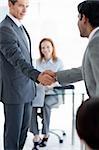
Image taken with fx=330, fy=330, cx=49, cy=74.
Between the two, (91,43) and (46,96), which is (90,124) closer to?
(91,43)

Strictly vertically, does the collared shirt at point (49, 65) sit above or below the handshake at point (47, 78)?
above

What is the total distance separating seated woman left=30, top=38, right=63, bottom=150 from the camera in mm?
3529

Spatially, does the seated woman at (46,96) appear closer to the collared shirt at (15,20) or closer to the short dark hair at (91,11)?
the collared shirt at (15,20)

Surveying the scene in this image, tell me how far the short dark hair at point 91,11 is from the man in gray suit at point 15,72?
0.76 meters

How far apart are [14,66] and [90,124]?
59.6 inches

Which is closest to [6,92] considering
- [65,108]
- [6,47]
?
[6,47]

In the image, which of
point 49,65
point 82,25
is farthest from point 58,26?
point 82,25

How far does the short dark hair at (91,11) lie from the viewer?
1.75 m

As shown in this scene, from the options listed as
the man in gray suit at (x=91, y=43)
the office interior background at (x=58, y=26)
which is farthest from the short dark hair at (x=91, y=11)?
the office interior background at (x=58, y=26)

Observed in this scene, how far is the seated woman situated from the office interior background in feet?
1.70

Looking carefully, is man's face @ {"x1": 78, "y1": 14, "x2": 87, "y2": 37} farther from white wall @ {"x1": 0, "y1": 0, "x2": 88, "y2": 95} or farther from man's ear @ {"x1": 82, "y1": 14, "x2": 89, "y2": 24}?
white wall @ {"x1": 0, "y1": 0, "x2": 88, "y2": 95}

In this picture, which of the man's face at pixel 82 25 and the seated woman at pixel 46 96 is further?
the seated woman at pixel 46 96

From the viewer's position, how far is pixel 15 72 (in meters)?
2.46

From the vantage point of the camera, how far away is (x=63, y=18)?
14.4 ft
